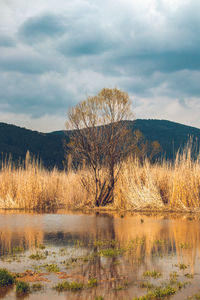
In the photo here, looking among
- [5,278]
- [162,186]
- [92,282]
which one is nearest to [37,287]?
[5,278]

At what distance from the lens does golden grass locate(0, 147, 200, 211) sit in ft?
52.3

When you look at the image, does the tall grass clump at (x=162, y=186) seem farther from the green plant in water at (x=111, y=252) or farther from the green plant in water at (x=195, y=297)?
the green plant in water at (x=195, y=297)

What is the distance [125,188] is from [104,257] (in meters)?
10.3

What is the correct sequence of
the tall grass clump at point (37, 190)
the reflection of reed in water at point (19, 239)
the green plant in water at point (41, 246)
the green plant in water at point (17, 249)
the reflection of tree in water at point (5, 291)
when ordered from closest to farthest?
the reflection of tree in water at point (5, 291), the green plant in water at point (17, 249), the green plant in water at point (41, 246), the reflection of reed in water at point (19, 239), the tall grass clump at point (37, 190)

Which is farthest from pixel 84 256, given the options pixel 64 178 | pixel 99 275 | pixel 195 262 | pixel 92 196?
pixel 64 178

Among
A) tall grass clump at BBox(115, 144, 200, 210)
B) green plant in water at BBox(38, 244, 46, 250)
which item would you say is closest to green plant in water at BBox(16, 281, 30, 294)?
green plant in water at BBox(38, 244, 46, 250)

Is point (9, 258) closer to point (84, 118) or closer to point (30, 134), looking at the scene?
point (84, 118)

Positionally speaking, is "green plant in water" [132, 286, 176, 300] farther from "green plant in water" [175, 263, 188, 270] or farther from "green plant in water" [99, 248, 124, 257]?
"green plant in water" [99, 248, 124, 257]

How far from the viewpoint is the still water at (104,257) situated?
5266mm

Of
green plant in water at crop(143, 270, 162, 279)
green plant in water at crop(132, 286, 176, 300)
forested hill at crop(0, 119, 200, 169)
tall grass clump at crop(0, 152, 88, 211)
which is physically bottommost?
green plant in water at crop(132, 286, 176, 300)

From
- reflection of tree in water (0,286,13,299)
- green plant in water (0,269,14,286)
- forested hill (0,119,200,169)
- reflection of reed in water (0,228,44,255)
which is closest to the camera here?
reflection of tree in water (0,286,13,299)

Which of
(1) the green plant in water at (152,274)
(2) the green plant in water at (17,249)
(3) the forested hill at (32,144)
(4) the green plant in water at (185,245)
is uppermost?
(3) the forested hill at (32,144)

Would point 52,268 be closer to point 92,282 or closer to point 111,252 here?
point 92,282

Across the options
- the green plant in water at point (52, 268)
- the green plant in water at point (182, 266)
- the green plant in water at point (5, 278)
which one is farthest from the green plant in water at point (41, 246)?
the green plant in water at point (182, 266)
